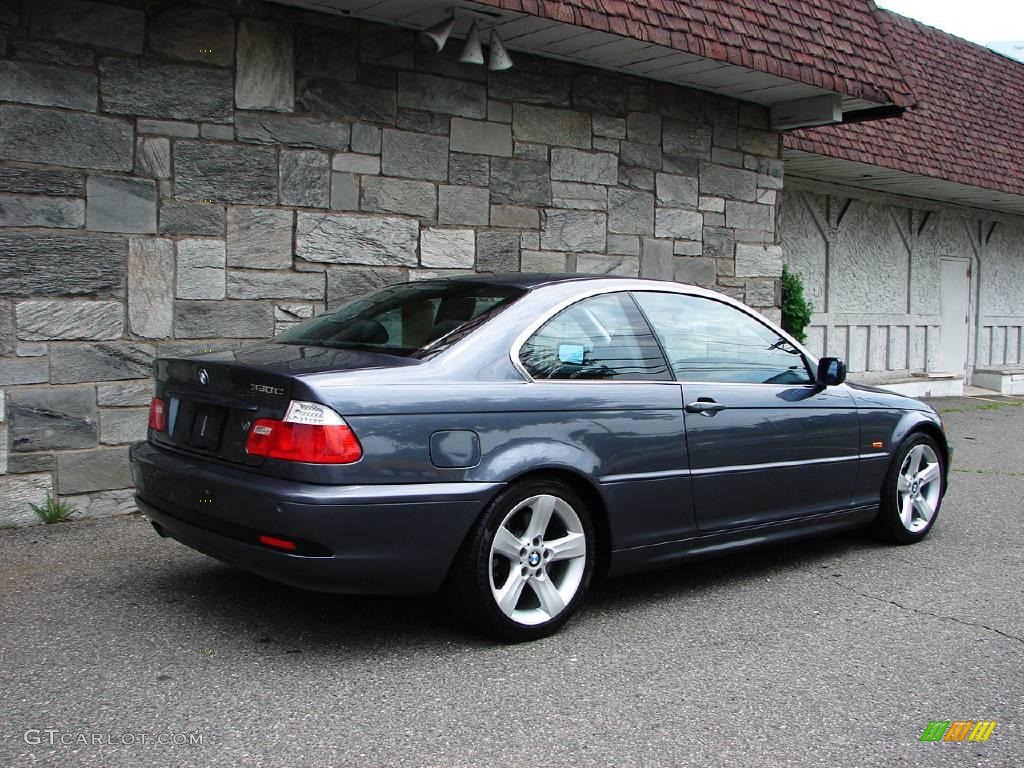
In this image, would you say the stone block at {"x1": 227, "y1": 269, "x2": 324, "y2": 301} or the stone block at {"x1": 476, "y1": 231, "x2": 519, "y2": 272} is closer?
the stone block at {"x1": 227, "y1": 269, "x2": 324, "y2": 301}

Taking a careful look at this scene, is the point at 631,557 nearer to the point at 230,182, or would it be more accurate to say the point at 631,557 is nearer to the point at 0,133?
the point at 230,182

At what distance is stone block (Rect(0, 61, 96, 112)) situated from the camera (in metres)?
5.68

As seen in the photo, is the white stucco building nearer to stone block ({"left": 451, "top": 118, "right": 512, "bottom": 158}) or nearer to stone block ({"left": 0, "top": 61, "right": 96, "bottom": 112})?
stone block ({"left": 451, "top": 118, "right": 512, "bottom": 158})

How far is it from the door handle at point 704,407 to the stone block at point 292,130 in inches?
137

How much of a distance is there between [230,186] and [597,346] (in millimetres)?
3137

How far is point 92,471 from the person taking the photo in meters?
5.99

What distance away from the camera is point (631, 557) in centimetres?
435

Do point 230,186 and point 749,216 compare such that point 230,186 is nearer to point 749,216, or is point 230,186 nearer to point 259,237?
point 259,237

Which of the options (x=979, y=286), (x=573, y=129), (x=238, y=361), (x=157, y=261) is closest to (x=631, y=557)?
(x=238, y=361)

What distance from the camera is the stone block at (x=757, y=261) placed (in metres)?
9.46

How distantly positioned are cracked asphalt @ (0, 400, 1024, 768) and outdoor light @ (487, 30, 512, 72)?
3745mm

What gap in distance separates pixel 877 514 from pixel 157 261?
4.44 metres

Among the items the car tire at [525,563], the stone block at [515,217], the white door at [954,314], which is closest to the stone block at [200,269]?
the stone block at [515,217]

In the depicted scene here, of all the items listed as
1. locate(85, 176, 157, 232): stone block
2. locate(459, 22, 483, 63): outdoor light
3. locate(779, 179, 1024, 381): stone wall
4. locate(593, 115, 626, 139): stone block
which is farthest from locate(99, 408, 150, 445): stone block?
locate(779, 179, 1024, 381): stone wall
